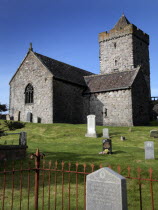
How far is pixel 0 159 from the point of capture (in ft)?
35.2

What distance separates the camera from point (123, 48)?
40844 mm

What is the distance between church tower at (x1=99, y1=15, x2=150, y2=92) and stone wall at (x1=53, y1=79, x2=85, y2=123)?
1123cm

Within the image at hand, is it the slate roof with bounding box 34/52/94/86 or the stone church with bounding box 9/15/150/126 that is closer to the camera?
the stone church with bounding box 9/15/150/126

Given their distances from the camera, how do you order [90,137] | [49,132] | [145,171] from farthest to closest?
[49,132] < [90,137] < [145,171]

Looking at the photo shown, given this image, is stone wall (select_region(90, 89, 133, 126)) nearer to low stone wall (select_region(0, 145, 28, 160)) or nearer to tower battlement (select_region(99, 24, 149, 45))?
tower battlement (select_region(99, 24, 149, 45))

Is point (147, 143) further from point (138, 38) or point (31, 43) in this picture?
point (138, 38)

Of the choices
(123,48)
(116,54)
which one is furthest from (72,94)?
(123,48)

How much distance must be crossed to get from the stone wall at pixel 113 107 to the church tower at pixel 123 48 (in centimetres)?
1105

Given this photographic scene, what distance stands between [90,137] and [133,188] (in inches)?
465

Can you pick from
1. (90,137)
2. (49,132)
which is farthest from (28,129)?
(90,137)

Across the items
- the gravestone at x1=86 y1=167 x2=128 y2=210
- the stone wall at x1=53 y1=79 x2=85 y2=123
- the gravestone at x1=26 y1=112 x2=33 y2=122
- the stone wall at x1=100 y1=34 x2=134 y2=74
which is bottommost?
the gravestone at x1=86 y1=167 x2=128 y2=210

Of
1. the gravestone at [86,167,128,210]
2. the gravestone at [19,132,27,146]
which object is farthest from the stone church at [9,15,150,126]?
the gravestone at [86,167,128,210]

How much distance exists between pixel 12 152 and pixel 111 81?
22542 mm

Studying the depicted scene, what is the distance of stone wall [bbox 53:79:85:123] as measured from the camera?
2911 cm
